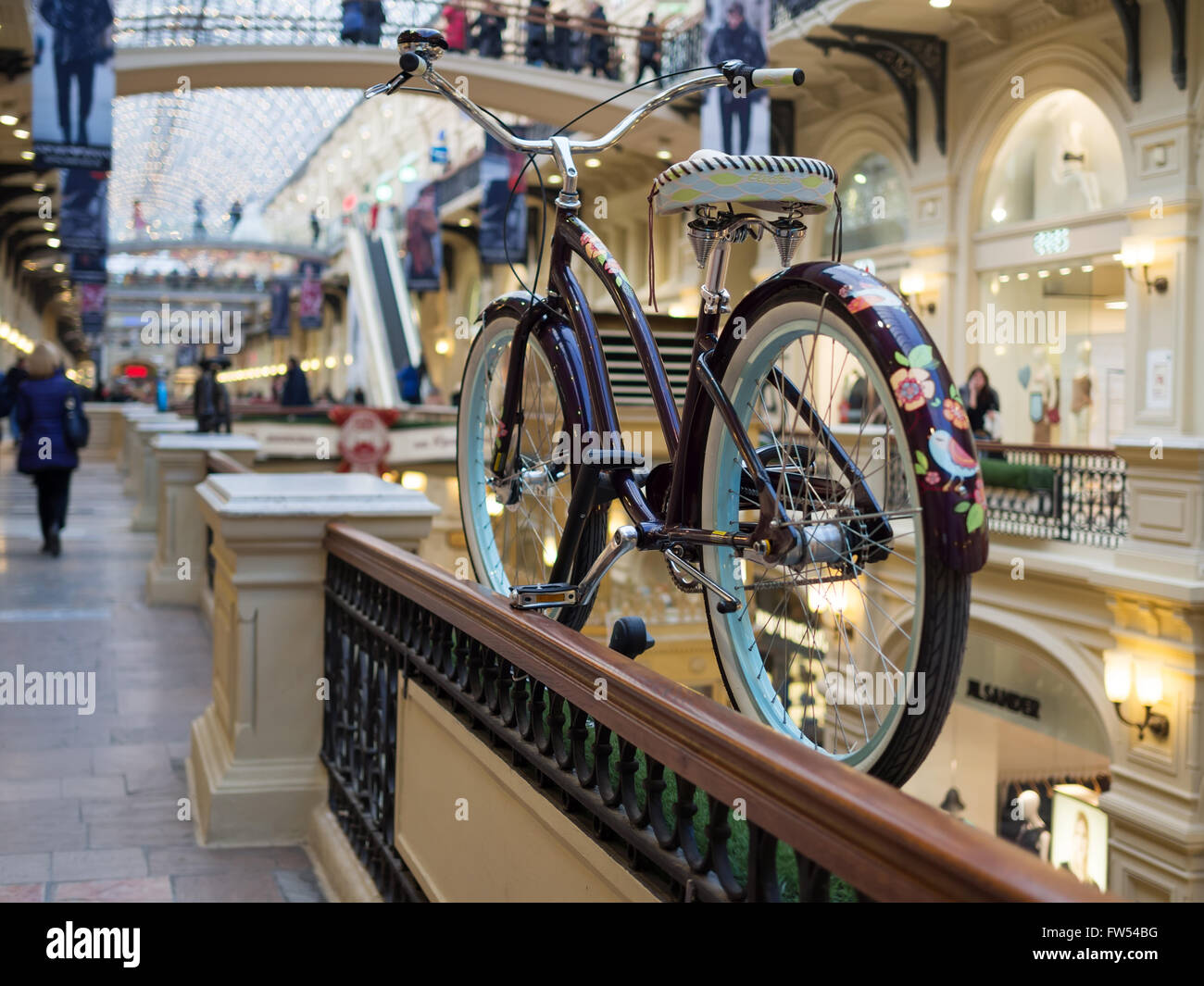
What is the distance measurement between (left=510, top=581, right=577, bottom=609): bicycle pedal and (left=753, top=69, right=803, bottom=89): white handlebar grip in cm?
95

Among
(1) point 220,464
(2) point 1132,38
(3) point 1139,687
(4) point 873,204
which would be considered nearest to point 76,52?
(1) point 220,464

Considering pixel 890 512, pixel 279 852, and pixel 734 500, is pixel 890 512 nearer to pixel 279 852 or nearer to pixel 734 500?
pixel 734 500

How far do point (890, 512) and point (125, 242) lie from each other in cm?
5033

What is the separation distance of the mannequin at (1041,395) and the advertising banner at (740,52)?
370 centimetres

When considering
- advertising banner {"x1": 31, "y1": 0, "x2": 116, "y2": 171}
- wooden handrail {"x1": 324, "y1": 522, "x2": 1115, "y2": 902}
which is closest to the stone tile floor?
wooden handrail {"x1": 324, "y1": 522, "x2": 1115, "y2": 902}

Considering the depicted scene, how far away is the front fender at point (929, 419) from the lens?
4.60 ft

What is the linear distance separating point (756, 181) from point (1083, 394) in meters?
11.7

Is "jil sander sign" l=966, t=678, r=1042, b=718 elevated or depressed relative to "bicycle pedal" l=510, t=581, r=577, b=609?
depressed

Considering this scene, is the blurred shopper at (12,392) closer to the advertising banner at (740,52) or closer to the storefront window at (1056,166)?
the advertising banner at (740,52)

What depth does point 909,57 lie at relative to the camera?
14281 millimetres

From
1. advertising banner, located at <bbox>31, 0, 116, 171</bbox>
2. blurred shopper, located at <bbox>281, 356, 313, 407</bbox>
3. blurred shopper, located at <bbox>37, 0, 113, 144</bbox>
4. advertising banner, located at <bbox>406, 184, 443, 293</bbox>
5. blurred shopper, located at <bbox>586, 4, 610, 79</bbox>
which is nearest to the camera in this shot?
advertising banner, located at <bbox>31, 0, 116, 171</bbox>

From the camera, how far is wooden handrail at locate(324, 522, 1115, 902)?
40.1 inches

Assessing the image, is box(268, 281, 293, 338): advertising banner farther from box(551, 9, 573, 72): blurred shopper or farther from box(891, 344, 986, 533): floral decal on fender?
box(891, 344, 986, 533): floral decal on fender

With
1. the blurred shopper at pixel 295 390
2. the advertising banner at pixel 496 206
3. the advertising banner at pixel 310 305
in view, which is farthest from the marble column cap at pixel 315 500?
the advertising banner at pixel 310 305
